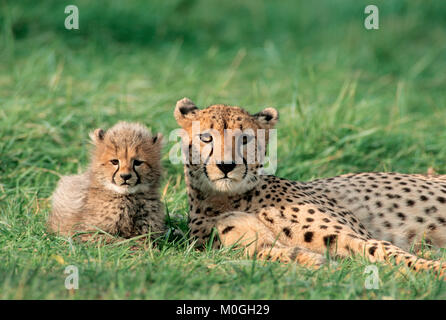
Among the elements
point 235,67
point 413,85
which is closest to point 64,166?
point 235,67

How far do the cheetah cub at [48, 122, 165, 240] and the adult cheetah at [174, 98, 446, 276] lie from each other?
214 millimetres

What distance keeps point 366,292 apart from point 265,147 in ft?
4.18

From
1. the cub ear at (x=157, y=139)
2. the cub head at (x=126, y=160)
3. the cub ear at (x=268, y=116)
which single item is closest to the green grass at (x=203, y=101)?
the cub head at (x=126, y=160)

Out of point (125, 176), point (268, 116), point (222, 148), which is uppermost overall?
point (268, 116)

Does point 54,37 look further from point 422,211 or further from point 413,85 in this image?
point 422,211

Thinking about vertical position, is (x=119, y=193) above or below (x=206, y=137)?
below

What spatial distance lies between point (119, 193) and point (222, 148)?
0.67 metres

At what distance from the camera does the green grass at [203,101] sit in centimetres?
330

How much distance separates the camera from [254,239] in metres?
3.90

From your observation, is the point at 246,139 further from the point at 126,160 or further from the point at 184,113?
the point at 126,160

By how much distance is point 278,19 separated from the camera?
35.5 ft

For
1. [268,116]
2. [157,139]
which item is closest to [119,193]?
[157,139]

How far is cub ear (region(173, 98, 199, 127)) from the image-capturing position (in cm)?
422

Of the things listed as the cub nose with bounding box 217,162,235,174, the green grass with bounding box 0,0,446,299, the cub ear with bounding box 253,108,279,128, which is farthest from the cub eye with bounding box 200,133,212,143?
the green grass with bounding box 0,0,446,299
